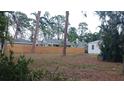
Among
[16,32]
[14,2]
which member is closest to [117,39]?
[16,32]

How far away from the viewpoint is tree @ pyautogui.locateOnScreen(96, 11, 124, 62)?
980 centimetres

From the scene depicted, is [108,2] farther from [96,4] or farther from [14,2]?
[14,2]

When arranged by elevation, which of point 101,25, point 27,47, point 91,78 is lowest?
point 91,78

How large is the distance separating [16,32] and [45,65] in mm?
1199

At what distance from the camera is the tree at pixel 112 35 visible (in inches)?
386

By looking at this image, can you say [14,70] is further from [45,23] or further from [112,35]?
[112,35]

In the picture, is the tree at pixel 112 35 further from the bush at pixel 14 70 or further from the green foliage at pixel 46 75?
the bush at pixel 14 70

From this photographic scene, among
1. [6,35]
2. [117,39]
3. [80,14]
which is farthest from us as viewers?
[117,39]

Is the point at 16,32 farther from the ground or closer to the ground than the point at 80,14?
closer to the ground

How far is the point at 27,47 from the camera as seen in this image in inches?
316

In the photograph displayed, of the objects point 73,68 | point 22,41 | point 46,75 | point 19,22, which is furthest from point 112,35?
point 46,75

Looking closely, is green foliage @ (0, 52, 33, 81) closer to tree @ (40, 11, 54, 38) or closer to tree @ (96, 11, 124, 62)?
tree @ (40, 11, 54, 38)

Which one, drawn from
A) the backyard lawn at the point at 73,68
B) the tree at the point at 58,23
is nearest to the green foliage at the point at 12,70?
the backyard lawn at the point at 73,68

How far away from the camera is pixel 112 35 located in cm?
1118
